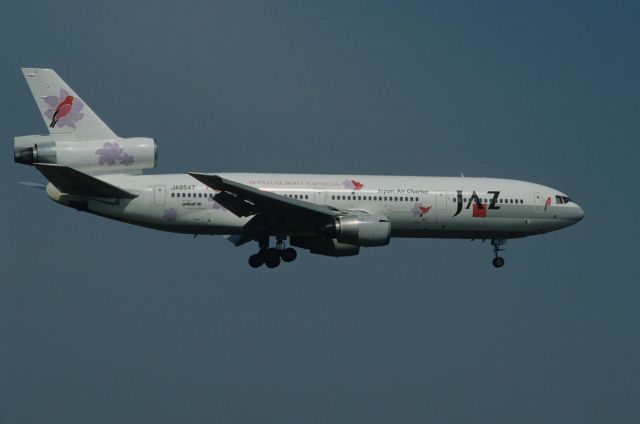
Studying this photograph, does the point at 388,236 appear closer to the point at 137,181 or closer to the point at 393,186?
the point at 393,186

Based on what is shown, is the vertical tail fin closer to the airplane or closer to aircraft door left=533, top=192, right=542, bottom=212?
the airplane

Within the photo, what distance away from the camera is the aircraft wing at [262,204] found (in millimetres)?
Answer: 42000

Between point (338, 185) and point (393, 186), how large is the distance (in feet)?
7.71

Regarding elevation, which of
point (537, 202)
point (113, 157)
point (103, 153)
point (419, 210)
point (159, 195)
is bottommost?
point (419, 210)

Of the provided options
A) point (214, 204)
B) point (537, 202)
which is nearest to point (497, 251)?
point (537, 202)

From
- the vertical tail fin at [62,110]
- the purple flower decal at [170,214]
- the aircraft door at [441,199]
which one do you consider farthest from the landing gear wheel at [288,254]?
the vertical tail fin at [62,110]

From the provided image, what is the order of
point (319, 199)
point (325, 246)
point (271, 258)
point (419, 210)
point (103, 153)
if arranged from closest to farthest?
point (103, 153) → point (319, 199) → point (419, 210) → point (271, 258) → point (325, 246)

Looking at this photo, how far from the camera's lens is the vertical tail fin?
45438 millimetres

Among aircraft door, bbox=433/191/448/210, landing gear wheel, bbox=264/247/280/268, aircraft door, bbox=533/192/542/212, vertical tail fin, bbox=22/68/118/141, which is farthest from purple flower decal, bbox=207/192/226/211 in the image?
aircraft door, bbox=533/192/542/212

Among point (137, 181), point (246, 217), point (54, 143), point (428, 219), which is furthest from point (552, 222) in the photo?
point (54, 143)

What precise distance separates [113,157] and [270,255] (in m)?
7.72

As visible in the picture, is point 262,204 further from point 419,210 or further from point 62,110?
point 62,110

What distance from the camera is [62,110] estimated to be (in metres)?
45.7

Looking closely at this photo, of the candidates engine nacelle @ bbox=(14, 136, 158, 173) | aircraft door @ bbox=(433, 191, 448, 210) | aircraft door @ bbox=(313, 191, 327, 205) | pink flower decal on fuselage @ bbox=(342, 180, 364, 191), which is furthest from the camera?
aircraft door @ bbox=(433, 191, 448, 210)
